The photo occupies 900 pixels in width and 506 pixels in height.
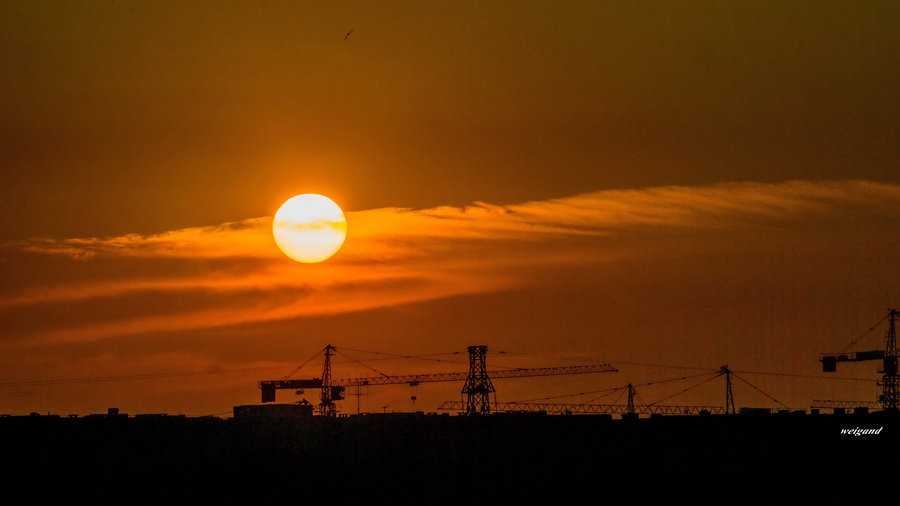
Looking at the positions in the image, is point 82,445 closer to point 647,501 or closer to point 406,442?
point 406,442

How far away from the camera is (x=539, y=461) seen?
134875mm

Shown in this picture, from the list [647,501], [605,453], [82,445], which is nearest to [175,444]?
[82,445]

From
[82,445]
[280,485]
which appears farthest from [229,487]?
[82,445]

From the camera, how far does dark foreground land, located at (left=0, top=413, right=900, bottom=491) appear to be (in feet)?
420

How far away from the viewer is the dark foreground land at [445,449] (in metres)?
128

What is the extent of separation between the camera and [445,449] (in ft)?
477

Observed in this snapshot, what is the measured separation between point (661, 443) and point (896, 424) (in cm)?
2875

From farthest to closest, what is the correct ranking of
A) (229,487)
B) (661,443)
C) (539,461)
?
1. (661,443)
2. (539,461)
3. (229,487)

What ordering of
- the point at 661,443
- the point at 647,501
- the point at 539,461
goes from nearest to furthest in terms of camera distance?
the point at 647,501 → the point at 539,461 → the point at 661,443

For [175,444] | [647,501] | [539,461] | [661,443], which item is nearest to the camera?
[647,501]

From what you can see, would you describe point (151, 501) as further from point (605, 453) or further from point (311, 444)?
point (605, 453)

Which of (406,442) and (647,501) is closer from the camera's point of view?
(647,501)

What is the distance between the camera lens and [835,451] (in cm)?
13825

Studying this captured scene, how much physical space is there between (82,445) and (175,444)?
12.2 metres
